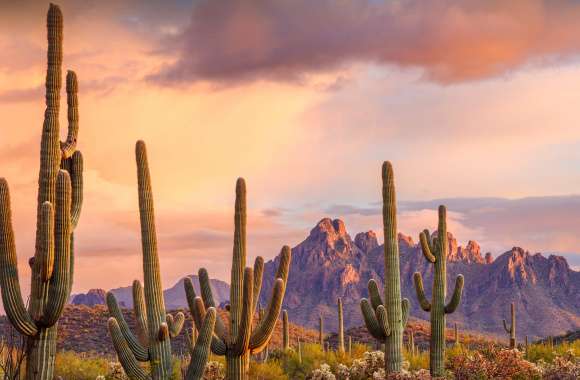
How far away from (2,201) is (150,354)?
4.03 meters

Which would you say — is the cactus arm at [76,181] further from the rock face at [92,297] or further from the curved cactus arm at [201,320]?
the rock face at [92,297]

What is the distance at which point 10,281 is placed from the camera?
12859mm

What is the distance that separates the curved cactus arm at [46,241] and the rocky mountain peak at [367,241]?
455ft

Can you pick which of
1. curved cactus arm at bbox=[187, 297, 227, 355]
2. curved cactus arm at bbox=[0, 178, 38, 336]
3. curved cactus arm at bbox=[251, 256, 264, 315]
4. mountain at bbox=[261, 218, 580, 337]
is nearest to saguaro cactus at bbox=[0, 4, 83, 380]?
curved cactus arm at bbox=[0, 178, 38, 336]

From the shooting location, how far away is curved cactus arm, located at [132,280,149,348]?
51.1 feet

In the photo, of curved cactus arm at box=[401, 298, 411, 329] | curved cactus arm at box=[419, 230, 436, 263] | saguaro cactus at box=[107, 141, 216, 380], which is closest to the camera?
saguaro cactus at box=[107, 141, 216, 380]

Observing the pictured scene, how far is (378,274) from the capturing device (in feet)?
473

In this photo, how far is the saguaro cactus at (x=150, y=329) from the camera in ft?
49.8

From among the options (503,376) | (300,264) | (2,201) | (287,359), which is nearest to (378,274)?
(300,264)

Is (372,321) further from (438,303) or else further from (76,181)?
(76,181)

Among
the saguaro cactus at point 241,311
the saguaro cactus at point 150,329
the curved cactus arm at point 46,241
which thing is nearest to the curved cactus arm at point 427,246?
the saguaro cactus at point 241,311

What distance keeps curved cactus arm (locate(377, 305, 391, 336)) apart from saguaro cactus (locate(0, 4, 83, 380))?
23.4 feet

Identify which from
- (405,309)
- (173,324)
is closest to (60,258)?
→ (173,324)

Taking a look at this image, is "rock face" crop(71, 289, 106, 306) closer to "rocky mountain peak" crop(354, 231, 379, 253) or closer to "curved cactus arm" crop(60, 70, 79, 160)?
"rocky mountain peak" crop(354, 231, 379, 253)
